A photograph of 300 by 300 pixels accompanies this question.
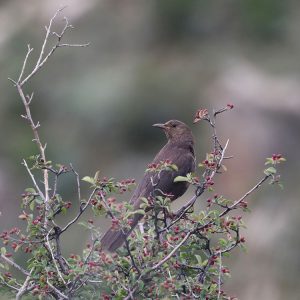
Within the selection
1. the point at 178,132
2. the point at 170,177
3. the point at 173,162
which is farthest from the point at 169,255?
the point at 178,132

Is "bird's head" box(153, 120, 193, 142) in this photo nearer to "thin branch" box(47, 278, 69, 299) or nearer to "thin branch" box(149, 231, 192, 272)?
"thin branch" box(149, 231, 192, 272)

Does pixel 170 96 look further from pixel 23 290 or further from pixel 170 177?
pixel 23 290

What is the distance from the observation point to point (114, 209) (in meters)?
5.42

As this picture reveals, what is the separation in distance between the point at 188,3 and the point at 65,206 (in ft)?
47.9


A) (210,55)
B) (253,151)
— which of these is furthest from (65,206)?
(210,55)

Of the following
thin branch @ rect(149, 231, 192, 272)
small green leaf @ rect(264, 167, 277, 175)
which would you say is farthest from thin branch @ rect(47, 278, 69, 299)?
small green leaf @ rect(264, 167, 277, 175)

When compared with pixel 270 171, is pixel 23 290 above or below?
below

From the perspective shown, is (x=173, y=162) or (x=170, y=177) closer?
(x=170, y=177)

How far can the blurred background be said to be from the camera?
14.7 metres

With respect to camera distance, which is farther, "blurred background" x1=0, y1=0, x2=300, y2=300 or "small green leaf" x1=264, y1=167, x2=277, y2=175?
"blurred background" x1=0, y1=0, x2=300, y2=300

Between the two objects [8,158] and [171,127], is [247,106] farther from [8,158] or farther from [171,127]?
[171,127]

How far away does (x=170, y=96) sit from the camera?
17.1 m

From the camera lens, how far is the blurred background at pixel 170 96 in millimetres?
14727

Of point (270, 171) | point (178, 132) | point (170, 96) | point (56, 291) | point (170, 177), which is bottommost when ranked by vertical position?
point (56, 291)
